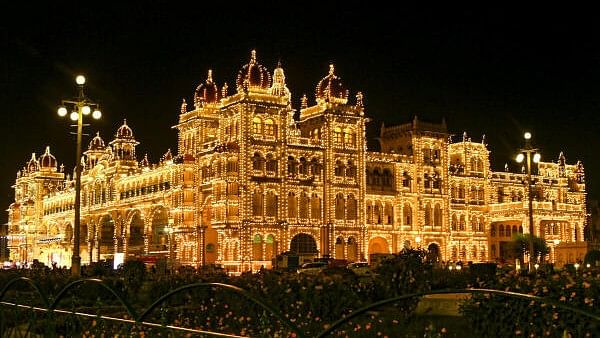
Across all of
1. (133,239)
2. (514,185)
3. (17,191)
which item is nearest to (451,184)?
(514,185)

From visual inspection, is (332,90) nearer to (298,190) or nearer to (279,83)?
(279,83)

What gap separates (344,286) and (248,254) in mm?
45898

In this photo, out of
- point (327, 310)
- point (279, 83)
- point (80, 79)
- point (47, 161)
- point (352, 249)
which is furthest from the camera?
point (47, 161)

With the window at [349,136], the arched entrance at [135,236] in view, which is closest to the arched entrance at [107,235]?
the arched entrance at [135,236]

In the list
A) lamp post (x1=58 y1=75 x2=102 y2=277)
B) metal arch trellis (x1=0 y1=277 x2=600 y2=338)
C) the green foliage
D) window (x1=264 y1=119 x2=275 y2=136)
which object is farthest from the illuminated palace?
metal arch trellis (x1=0 y1=277 x2=600 y2=338)

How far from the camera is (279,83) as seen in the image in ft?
242

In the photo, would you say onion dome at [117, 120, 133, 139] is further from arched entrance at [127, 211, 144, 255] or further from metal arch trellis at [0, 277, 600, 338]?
metal arch trellis at [0, 277, 600, 338]

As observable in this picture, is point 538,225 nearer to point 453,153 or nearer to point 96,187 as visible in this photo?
point 453,153

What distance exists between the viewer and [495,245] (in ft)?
286

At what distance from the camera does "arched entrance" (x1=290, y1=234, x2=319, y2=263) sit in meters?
67.6

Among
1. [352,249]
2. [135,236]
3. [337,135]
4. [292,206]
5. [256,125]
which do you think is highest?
[256,125]

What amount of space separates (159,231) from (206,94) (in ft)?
53.1

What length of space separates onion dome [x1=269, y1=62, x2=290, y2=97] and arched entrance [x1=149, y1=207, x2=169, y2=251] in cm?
1666

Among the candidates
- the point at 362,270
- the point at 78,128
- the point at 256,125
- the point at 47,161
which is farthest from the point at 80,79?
the point at 47,161
